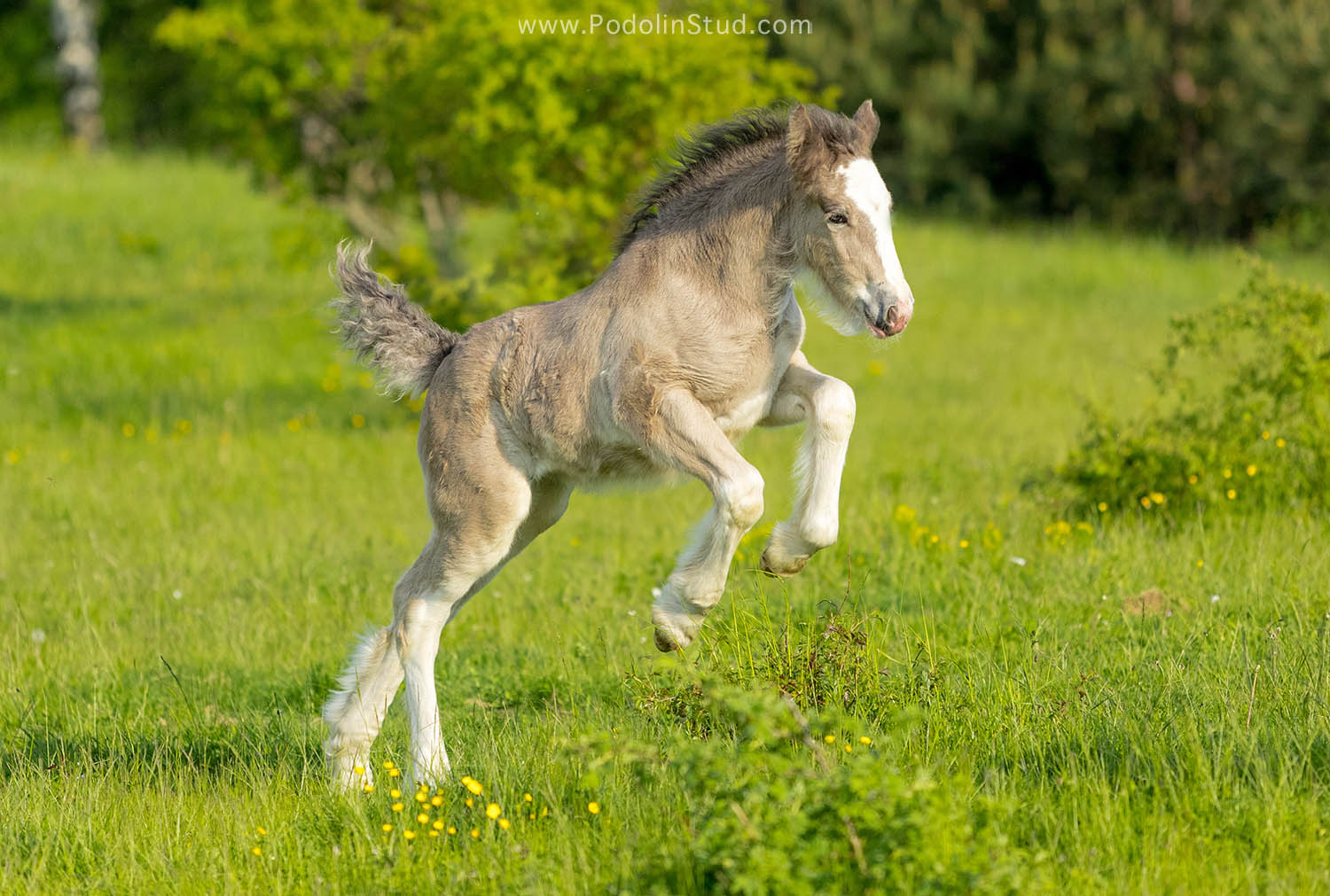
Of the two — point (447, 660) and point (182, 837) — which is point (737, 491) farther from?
point (447, 660)

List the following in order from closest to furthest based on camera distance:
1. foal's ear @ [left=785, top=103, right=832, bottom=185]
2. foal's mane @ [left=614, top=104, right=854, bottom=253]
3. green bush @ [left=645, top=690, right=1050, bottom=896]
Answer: green bush @ [left=645, top=690, right=1050, bottom=896] < foal's ear @ [left=785, top=103, right=832, bottom=185] < foal's mane @ [left=614, top=104, right=854, bottom=253]

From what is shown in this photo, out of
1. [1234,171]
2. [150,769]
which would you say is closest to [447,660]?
[150,769]

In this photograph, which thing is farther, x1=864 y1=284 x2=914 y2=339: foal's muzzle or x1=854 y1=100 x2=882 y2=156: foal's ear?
x1=854 y1=100 x2=882 y2=156: foal's ear

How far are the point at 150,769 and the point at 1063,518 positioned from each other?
5.46 m

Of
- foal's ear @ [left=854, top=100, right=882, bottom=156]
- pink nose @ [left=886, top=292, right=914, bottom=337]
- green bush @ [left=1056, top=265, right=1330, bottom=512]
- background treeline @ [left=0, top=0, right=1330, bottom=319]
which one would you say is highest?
background treeline @ [left=0, top=0, right=1330, bottom=319]

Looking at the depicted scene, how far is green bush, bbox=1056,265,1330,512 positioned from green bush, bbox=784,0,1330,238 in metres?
17.8

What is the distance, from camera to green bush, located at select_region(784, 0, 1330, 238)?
2455 centimetres

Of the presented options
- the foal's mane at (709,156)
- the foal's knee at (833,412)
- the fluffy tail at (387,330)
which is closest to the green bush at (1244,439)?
the foal's knee at (833,412)

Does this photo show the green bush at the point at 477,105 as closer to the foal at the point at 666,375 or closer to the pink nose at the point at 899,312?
the foal at the point at 666,375

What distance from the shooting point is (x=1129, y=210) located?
27297 mm

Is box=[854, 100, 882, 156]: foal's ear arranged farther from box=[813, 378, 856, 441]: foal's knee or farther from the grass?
the grass

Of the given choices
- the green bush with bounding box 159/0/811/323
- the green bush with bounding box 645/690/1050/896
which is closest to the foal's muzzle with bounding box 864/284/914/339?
the green bush with bounding box 645/690/1050/896

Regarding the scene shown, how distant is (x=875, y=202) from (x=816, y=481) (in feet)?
3.19

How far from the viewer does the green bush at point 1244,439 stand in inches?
324
